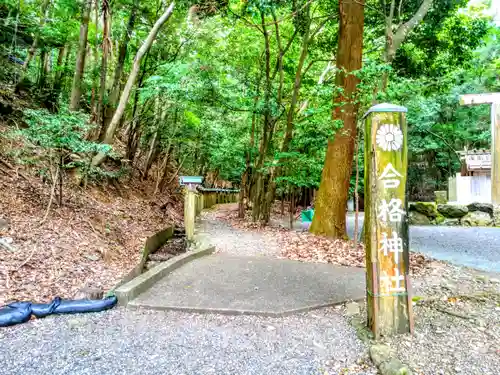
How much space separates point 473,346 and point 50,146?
636 centimetres

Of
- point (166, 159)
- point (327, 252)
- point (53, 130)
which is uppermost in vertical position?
point (166, 159)

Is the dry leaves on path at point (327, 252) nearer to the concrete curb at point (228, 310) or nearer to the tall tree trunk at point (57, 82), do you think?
the concrete curb at point (228, 310)

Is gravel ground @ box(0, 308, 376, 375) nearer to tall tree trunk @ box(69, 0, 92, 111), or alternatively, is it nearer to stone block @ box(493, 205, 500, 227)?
tall tree trunk @ box(69, 0, 92, 111)

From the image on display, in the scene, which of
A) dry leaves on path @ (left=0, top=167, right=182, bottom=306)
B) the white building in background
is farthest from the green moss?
dry leaves on path @ (left=0, top=167, right=182, bottom=306)

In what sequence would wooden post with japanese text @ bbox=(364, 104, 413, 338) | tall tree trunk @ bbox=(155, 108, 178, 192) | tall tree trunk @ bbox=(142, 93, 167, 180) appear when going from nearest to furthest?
wooden post with japanese text @ bbox=(364, 104, 413, 338) → tall tree trunk @ bbox=(142, 93, 167, 180) → tall tree trunk @ bbox=(155, 108, 178, 192)

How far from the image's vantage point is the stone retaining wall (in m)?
13.1

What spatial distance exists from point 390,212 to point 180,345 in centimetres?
218

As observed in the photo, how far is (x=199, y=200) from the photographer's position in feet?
52.2

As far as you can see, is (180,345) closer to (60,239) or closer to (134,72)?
(60,239)

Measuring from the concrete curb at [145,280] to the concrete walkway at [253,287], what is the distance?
0.29 ft

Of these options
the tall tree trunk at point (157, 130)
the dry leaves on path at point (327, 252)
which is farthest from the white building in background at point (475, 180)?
the tall tree trunk at point (157, 130)

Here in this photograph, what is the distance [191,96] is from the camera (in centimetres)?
987

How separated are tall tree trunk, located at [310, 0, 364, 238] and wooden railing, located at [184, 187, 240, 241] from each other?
2982 millimetres

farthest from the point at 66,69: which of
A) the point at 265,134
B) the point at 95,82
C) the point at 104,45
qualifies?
the point at 265,134
